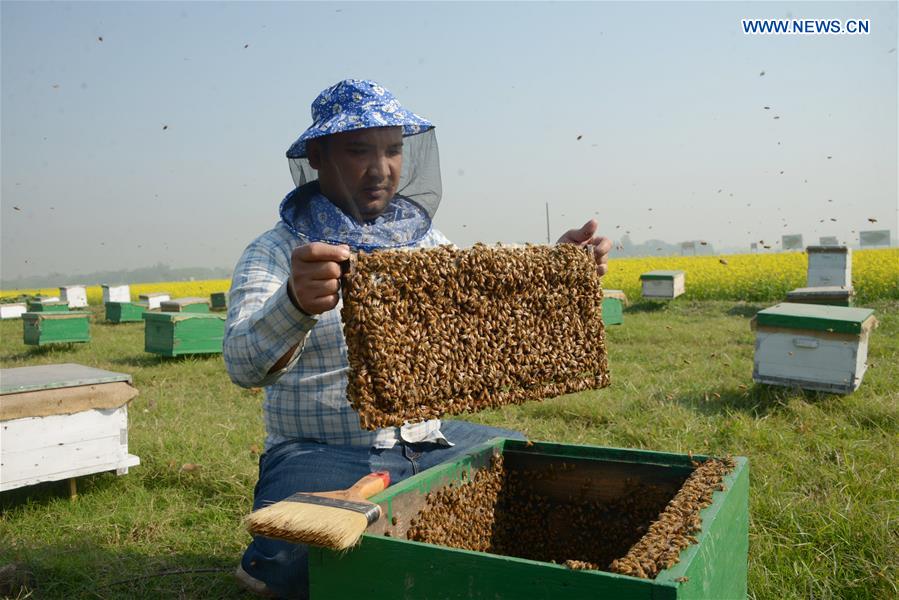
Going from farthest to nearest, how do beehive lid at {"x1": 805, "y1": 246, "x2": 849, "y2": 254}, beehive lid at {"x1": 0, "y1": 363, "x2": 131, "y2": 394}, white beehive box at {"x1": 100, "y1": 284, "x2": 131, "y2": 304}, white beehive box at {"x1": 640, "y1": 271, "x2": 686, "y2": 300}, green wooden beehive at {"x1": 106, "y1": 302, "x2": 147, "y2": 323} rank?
white beehive box at {"x1": 100, "y1": 284, "x2": 131, "y2": 304} < green wooden beehive at {"x1": 106, "y1": 302, "x2": 147, "y2": 323} < white beehive box at {"x1": 640, "y1": 271, "x2": 686, "y2": 300} < beehive lid at {"x1": 805, "y1": 246, "x2": 849, "y2": 254} < beehive lid at {"x1": 0, "y1": 363, "x2": 131, "y2": 394}

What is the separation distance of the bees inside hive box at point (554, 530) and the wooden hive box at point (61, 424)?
3105 millimetres

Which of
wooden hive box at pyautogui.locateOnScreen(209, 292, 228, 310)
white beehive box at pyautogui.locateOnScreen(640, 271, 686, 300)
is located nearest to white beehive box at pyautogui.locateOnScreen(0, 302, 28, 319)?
wooden hive box at pyautogui.locateOnScreen(209, 292, 228, 310)

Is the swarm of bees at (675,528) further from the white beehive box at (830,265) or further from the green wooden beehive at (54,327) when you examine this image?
the white beehive box at (830,265)

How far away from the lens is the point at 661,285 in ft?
47.4

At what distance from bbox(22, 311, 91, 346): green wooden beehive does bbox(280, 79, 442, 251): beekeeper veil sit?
10.3 metres

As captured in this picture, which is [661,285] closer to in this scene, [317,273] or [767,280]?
[767,280]

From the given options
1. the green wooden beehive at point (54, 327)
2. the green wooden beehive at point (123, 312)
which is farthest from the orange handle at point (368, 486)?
the green wooden beehive at point (123, 312)

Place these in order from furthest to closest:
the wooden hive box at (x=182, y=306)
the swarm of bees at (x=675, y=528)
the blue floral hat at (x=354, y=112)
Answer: the wooden hive box at (x=182, y=306), the blue floral hat at (x=354, y=112), the swarm of bees at (x=675, y=528)

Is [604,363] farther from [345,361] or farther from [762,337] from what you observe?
[762,337]

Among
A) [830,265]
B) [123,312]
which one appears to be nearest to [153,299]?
[123,312]

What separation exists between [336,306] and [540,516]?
1.06 m

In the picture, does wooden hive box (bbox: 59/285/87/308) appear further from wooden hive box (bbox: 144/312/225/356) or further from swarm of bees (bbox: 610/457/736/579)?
swarm of bees (bbox: 610/457/736/579)

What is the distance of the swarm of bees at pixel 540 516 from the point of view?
2.07 m

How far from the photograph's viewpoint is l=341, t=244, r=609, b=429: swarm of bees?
6.32 feet
